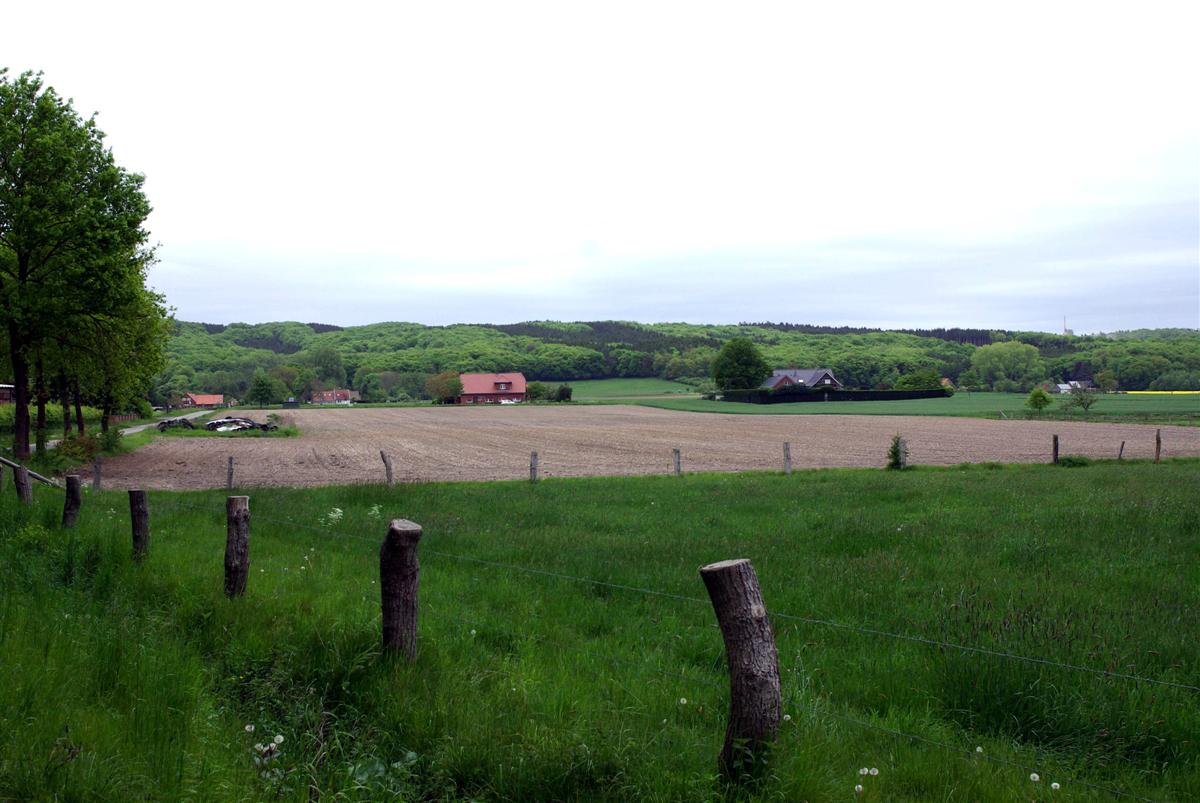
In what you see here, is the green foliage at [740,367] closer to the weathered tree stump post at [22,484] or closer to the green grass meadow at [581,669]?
the green grass meadow at [581,669]

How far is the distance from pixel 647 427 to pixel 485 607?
68.9 m

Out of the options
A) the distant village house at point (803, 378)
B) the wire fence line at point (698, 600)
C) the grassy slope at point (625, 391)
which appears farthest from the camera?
the grassy slope at point (625, 391)

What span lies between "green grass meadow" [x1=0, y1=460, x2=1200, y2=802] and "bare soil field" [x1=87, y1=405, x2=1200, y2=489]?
1597 cm

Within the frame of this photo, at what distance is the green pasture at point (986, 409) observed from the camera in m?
74.7

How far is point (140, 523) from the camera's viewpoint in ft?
30.4

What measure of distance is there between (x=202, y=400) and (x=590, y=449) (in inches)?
6103

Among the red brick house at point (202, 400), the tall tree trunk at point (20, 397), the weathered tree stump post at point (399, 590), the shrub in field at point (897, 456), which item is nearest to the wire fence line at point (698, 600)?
the weathered tree stump post at point (399, 590)

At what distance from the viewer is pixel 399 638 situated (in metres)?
5.61

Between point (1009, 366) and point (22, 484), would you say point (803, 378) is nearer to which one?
point (1009, 366)

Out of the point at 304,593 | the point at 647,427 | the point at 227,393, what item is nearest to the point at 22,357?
the point at 304,593

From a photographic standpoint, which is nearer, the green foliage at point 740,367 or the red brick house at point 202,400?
the green foliage at point 740,367

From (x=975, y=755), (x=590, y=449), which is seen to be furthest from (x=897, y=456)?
Answer: (x=975, y=755)

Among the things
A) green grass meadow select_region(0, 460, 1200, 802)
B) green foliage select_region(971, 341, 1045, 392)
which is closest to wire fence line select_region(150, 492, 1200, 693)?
green grass meadow select_region(0, 460, 1200, 802)

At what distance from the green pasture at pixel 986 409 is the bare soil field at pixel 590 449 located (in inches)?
325
